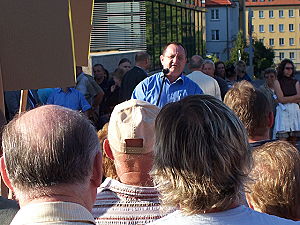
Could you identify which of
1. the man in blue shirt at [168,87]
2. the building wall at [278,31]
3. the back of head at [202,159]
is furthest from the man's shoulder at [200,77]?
the building wall at [278,31]

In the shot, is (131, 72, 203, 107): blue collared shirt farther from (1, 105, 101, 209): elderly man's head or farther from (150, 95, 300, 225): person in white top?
(1, 105, 101, 209): elderly man's head

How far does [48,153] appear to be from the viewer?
2111mm

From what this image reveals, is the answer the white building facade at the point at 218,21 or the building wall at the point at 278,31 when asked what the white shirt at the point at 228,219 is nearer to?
the white building facade at the point at 218,21

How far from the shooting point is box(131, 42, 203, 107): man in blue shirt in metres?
6.75

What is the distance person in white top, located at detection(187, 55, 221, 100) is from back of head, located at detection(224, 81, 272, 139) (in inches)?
146

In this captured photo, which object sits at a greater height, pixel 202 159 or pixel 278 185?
pixel 202 159

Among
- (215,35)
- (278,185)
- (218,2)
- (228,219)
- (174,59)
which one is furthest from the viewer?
(218,2)

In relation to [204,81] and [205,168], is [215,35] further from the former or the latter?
[205,168]

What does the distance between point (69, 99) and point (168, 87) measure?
7.16 feet

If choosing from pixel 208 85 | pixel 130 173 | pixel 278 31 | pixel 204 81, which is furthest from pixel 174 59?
pixel 278 31

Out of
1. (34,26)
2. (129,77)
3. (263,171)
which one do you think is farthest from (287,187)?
(129,77)

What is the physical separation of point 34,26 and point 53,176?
153cm

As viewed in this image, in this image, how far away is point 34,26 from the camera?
3.49m

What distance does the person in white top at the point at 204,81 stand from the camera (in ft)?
28.3
